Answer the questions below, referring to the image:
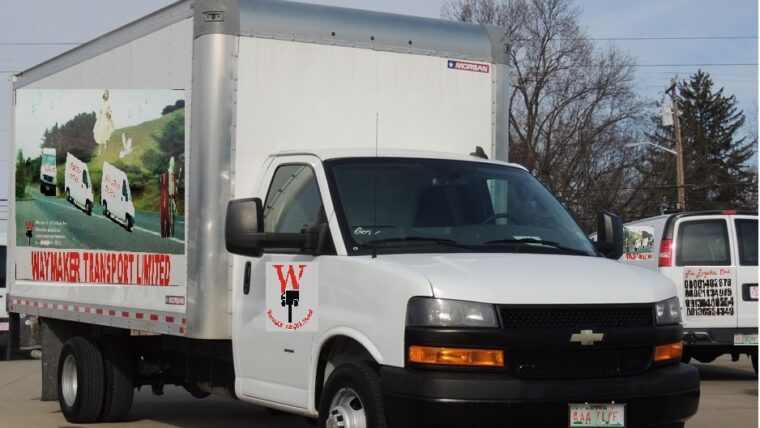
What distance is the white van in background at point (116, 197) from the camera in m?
10.0

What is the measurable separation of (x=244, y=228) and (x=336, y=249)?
0.57 m

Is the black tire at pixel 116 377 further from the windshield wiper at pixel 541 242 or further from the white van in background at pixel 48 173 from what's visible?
the windshield wiper at pixel 541 242

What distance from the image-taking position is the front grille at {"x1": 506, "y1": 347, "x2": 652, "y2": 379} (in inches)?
269

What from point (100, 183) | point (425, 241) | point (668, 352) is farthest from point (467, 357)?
point (100, 183)

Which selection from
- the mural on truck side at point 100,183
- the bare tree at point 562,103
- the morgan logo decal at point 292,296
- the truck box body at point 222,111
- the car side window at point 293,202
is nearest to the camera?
the morgan logo decal at point 292,296

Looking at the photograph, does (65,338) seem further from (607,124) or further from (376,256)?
(607,124)

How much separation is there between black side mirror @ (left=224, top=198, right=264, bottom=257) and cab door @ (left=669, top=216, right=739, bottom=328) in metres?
8.30

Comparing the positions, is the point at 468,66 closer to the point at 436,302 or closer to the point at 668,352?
the point at 668,352

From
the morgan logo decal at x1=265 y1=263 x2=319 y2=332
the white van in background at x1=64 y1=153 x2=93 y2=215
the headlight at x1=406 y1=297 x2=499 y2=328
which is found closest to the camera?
the headlight at x1=406 y1=297 x2=499 y2=328

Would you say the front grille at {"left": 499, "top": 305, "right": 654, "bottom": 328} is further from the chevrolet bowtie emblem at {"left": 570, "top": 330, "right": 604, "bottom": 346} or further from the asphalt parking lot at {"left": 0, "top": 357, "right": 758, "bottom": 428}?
Result: the asphalt parking lot at {"left": 0, "top": 357, "right": 758, "bottom": 428}

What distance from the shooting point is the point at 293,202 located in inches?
333

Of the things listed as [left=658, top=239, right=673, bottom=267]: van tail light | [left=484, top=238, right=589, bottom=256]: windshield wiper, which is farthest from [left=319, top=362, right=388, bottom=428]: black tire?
[left=658, top=239, right=673, bottom=267]: van tail light

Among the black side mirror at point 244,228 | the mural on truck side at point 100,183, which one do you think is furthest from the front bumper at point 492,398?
the mural on truck side at point 100,183

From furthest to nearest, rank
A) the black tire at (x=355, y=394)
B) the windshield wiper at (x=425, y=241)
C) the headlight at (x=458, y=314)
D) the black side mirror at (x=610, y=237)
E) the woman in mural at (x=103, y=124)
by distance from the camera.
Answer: the woman in mural at (x=103, y=124) < the black side mirror at (x=610, y=237) < the windshield wiper at (x=425, y=241) < the black tire at (x=355, y=394) < the headlight at (x=458, y=314)
